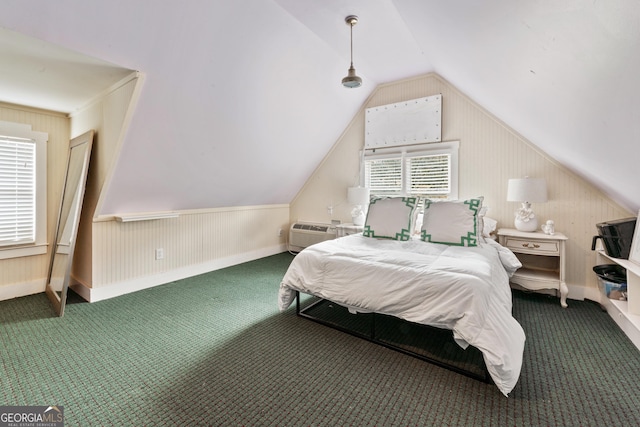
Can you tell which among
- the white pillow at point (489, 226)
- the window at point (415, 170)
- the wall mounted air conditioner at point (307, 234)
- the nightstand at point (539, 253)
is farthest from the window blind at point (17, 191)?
the nightstand at point (539, 253)

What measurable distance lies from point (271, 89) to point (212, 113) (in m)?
0.70

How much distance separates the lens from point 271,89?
3.16 metres

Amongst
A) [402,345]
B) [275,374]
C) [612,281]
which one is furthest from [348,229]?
[612,281]

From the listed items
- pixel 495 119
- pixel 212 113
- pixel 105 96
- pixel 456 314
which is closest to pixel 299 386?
pixel 456 314

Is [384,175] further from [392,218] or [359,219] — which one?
[392,218]

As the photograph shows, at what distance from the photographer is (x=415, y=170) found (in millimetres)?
4082

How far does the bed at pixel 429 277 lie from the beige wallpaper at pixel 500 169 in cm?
95

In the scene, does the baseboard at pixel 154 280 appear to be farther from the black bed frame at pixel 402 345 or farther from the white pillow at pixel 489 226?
the white pillow at pixel 489 226

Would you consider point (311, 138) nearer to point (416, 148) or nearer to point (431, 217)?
point (416, 148)

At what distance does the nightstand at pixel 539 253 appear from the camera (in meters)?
2.85

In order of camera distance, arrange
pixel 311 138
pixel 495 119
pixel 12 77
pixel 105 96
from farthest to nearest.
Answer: pixel 311 138 < pixel 495 119 < pixel 105 96 < pixel 12 77

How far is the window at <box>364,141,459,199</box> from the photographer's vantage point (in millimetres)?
3814

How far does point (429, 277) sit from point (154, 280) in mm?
3185

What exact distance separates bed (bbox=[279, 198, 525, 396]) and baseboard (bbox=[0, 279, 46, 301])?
2.87 meters
